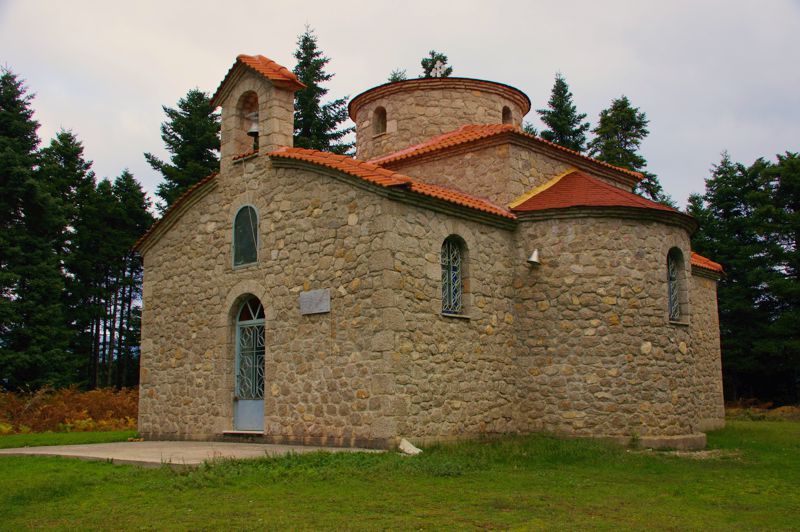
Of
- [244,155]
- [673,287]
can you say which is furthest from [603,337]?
[244,155]

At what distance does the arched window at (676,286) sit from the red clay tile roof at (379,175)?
332 cm

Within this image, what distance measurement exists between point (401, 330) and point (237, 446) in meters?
3.80

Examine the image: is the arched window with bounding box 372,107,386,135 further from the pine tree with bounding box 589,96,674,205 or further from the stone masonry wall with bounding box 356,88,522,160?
the pine tree with bounding box 589,96,674,205

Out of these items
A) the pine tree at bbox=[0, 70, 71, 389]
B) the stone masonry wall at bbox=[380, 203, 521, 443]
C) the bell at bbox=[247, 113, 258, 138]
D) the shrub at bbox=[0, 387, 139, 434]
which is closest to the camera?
the stone masonry wall at bbox=[380, 203, 521, 443]

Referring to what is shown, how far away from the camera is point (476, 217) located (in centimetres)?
1450

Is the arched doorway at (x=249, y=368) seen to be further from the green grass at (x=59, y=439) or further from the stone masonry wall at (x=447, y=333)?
the stone masonry wall at (x=447, y=333)

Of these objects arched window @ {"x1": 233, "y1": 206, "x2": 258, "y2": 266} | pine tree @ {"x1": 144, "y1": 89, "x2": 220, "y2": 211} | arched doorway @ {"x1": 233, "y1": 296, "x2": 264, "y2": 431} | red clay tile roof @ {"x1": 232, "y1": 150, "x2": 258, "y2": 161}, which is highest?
pine tree @ {"x1": 144, "y1": 89, "x2": 220, "y2": 211}

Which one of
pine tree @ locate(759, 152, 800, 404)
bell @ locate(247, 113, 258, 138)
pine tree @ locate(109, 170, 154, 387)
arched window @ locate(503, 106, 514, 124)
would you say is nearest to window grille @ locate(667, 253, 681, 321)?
arched window @ locate(503, 106, 514, 124)

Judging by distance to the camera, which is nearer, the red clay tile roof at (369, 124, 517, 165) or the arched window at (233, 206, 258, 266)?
the arched window at (233, 206, 258, 266)

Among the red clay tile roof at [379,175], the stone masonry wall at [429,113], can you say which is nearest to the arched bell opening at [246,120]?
the red clay tile roof at [379,175]

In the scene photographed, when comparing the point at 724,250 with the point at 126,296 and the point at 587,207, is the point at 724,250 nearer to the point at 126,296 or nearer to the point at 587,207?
the point at 587,207

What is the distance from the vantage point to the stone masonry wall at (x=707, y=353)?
1975cm

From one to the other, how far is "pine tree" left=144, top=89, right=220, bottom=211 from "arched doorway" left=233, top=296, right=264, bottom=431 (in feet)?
63.9

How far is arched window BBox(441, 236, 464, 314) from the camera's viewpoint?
14.0 meters
